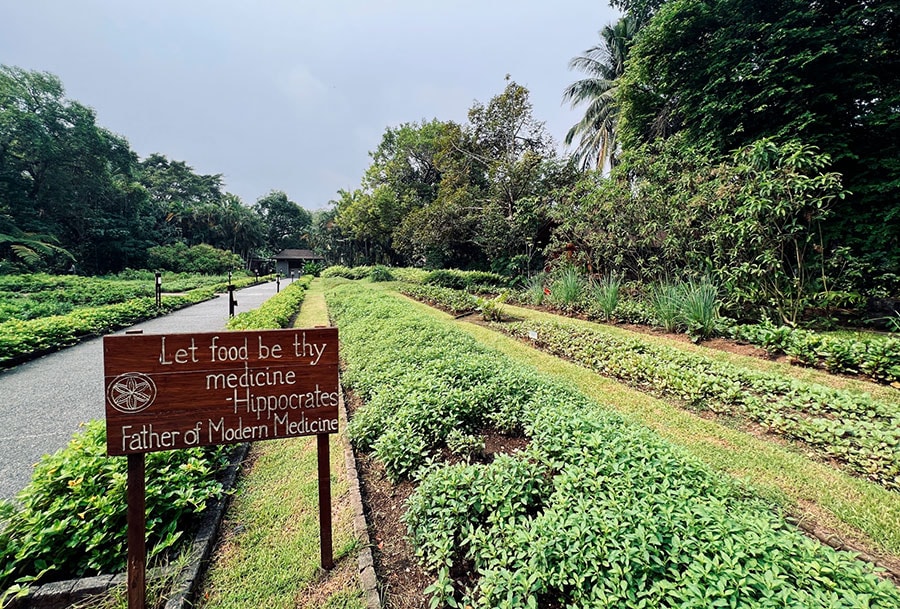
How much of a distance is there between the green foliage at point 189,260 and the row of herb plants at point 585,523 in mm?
36404

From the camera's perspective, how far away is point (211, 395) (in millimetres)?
1804

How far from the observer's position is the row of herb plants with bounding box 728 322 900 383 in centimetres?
409

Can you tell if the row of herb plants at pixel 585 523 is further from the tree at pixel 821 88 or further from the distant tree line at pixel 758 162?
the tree at pixel 821 88

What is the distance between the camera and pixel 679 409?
3828mm

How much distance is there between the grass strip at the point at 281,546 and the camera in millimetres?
1853

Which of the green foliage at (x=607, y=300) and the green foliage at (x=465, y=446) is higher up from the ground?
the green foliage at (x=607, y=300)

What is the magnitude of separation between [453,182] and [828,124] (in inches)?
577

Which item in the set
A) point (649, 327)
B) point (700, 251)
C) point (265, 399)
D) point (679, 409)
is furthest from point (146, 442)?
point (700, 251)

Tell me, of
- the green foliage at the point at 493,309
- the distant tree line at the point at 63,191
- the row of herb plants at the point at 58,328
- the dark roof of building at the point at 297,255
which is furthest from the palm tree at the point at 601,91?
the dark roof of building at the point at 297,255

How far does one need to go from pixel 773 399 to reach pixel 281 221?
61998mm

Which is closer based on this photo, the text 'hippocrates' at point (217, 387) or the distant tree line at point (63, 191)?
the text 'hippocrates' at point (217, 387)

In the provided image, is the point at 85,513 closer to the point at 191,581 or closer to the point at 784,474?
the point at 191,581

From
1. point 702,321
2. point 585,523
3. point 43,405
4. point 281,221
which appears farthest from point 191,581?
point 281,221

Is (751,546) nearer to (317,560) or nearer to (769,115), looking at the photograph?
(317,560)
